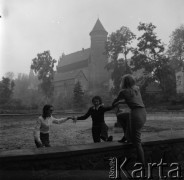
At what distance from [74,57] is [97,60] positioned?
20.0 meters

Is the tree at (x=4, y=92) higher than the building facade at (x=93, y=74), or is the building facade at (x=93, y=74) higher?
the building facade at (x=93, y=74)

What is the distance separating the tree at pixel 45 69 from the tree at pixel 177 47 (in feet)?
89.4

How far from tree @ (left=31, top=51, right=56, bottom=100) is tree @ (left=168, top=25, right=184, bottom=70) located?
27248mm

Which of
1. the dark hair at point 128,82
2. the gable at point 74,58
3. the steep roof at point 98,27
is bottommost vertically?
the dark hair at point 128,82

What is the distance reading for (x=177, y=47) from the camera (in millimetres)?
59719

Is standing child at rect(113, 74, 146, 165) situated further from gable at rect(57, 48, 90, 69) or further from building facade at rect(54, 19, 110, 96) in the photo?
gable at rect(57, 48, 90, 69)

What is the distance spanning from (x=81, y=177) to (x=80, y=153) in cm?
40

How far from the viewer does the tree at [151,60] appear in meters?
45.0

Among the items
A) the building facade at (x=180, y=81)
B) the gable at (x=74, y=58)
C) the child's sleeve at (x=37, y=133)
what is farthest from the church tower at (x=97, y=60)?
the child's sleeve at (x=37, y=133)

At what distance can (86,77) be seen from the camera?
255 ft

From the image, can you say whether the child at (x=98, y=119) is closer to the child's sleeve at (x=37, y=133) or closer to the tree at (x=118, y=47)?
the child's sleeve at (x=37, y=133)

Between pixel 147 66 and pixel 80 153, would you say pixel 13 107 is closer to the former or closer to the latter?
pixel 147 66

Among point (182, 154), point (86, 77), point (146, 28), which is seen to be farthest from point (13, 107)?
point (86, 77)

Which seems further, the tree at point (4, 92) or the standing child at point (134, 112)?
the tree at point (4, 92)
